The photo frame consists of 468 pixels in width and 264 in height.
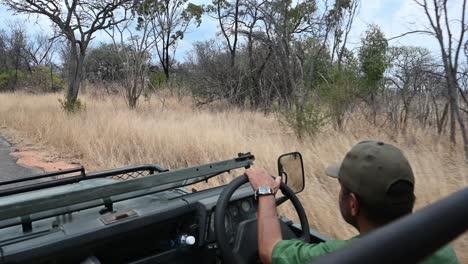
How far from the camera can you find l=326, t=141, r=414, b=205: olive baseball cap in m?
1.56

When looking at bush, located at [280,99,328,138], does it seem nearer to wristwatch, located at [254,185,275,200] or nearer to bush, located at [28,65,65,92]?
wristwatch, located at [254,185,275,200]

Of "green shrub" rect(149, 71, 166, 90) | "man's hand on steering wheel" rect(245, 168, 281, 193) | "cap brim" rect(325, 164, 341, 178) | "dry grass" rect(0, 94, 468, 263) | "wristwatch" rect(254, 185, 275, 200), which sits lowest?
"dry grass" rect(0, 94, 468, 263)

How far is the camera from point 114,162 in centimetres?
705

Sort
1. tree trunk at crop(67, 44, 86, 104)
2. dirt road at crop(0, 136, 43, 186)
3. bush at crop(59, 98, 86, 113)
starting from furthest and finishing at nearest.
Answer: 1. tree trunk at crop(67, 44, 86, 104)
2. bush at crop(59, 98, 86, 113)
3. dirt road at crop(0, 136, 43, 186)

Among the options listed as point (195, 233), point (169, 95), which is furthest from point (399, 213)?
point (169, 95)

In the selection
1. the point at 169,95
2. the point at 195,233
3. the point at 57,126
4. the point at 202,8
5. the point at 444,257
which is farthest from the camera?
the point at 202,8

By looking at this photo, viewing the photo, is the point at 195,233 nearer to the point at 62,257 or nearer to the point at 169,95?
the point at 62,257

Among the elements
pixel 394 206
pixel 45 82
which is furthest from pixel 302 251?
pixel 45 82

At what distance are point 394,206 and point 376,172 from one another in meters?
0.14

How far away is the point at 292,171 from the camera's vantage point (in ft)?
7.80

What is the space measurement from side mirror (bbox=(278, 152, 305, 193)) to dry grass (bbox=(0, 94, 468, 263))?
1.58 metres

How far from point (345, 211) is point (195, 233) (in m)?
0.80

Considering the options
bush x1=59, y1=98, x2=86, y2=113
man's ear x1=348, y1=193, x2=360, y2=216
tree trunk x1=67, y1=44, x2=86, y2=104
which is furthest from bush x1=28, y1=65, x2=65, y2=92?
man's ear x1=348, y1=193, x2=360, y2=216

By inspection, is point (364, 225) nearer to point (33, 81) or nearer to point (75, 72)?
point (75, 72)
